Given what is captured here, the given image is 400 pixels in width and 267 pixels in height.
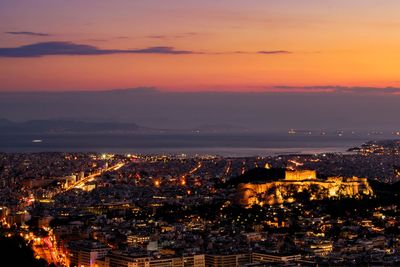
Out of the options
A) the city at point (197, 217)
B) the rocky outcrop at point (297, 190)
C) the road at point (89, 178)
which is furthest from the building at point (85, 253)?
the road at point (89, 178)

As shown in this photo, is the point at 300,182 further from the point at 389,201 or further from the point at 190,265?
the point at 190,265

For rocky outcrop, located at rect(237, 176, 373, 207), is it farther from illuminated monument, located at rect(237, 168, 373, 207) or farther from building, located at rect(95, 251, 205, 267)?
building, located at rect(95, 251, 205, 267)

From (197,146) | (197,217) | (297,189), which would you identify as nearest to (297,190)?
(297,189)

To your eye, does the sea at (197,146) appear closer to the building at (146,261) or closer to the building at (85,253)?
the building at (85,253)

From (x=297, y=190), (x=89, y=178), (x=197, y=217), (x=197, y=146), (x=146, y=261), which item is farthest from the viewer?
(x=197, y=146)

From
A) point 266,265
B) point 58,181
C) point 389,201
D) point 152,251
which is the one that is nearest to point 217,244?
point 152,251

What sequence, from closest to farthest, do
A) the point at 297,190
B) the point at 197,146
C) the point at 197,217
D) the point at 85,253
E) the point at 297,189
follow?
1. the point at 85,253
2. the point at 197,217
3. the point at 297,190
4. the point at 297,189
5. the point at 197,146

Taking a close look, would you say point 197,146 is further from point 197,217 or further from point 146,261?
point 146,261

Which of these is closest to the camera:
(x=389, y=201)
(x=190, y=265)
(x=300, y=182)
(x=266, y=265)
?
(x=266, y=265)
